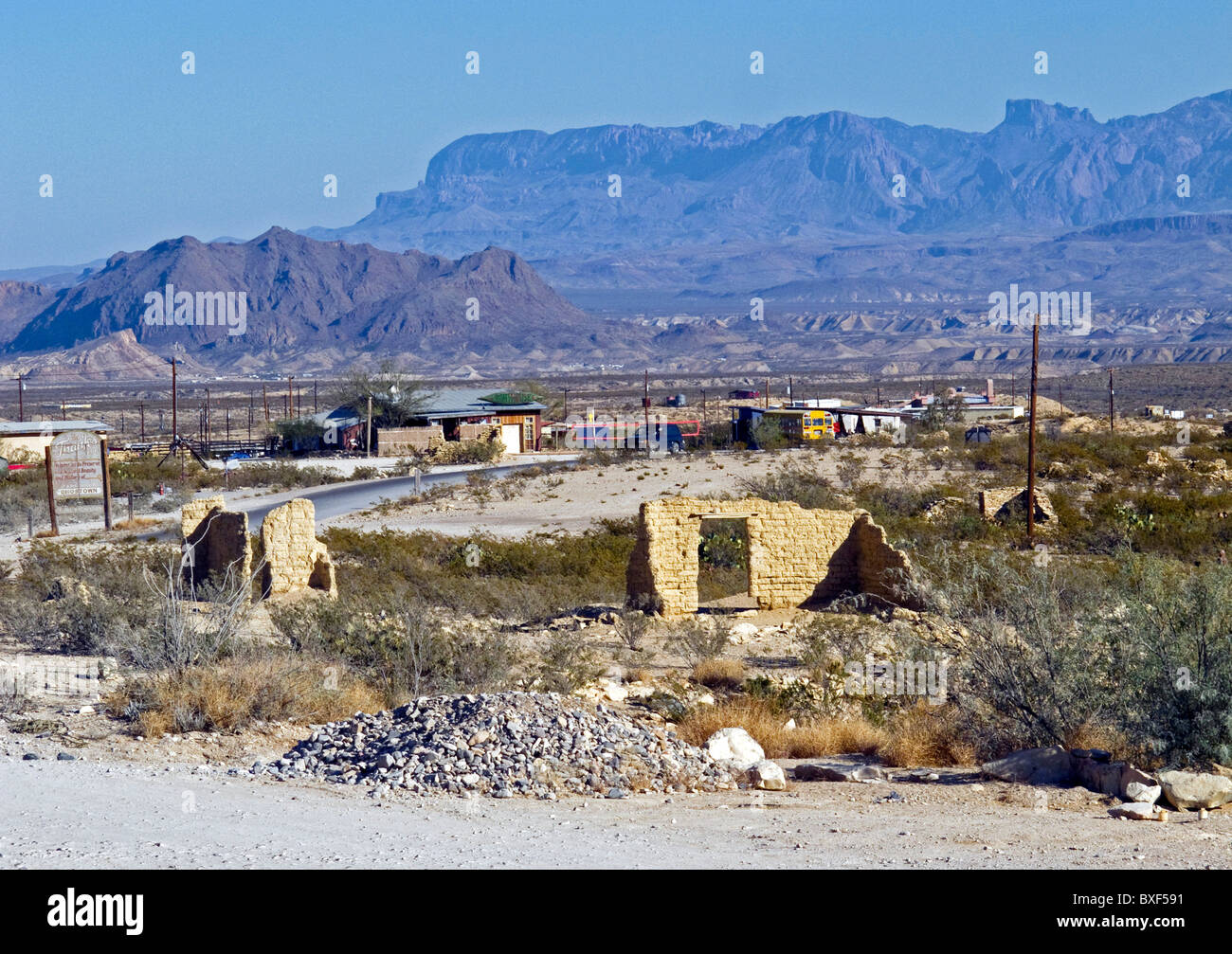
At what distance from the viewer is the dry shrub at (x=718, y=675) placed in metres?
14.3

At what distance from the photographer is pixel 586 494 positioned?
1542 inches

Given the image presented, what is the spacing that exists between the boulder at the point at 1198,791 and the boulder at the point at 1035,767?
3.03ft

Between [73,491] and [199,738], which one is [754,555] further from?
[73,491]

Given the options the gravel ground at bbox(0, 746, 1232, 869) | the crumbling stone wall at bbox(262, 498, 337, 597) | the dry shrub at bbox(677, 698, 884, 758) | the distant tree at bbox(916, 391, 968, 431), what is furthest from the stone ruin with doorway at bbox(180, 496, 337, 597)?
the distant tree at bbox(916, 391, 968, 431)

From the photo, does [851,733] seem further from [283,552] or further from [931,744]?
[283,552]

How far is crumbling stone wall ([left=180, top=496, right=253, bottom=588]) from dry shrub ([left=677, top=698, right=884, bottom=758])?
11.2 meters

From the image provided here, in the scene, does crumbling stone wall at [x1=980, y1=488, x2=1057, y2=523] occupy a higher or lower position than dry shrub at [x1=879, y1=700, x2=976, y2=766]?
lower

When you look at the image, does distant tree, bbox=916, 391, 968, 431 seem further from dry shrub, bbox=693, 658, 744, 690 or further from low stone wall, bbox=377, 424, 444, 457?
dry shrub, bbox=693, 658, 744, 690

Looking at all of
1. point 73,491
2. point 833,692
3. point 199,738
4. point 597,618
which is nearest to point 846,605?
point 597,618

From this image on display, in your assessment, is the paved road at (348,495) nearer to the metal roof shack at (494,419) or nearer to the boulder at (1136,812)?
the metal roof shack at (494,419)

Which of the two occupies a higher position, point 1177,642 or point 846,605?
point 1177,642

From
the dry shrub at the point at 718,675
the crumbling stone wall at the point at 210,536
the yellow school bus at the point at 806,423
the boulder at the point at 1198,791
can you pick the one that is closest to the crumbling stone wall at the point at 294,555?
the crumbling stone wall at the point at 210,536

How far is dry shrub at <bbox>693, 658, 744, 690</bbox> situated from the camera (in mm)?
14297
